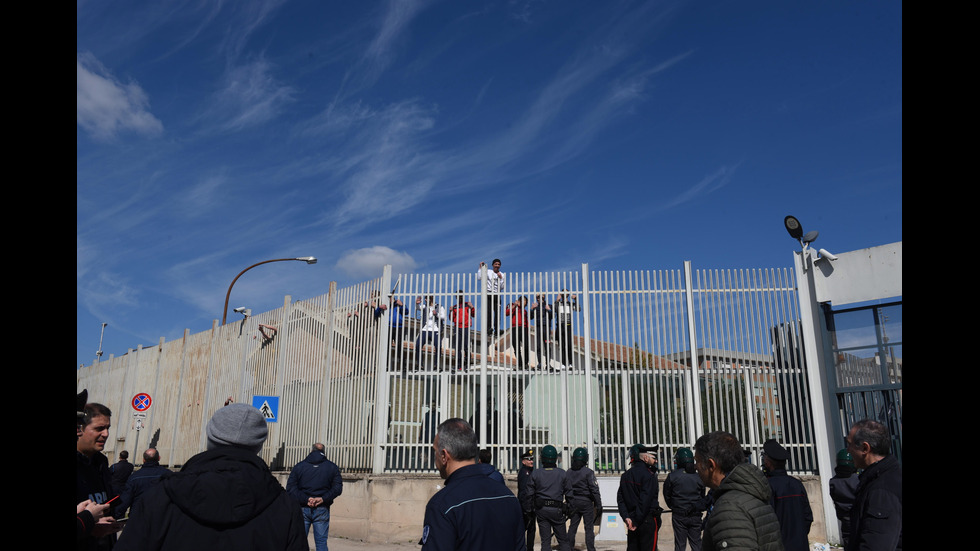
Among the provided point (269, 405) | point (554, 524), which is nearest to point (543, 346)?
point (554, 524)

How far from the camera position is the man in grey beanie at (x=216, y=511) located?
2.30 m

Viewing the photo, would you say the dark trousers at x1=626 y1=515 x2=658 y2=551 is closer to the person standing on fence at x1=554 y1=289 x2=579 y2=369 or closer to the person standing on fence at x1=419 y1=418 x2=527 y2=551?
the person standing on fence at x1=554 y1=289 x2=579 y2=369

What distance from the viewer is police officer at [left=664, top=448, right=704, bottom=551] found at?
8227 mm

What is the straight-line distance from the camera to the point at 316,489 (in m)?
8.80

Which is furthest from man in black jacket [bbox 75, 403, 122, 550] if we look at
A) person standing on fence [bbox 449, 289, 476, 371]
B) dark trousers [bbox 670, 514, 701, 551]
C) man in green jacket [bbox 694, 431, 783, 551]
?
person standing on fence [bbox 449, 289, 476, 371]

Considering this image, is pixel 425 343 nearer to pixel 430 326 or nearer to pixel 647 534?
pixel 430 326

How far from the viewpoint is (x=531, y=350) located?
13.0 meters

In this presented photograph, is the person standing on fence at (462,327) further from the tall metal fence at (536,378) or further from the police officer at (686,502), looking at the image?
the police officer at (686,502)

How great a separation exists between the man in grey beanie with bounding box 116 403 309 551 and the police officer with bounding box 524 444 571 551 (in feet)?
22.9

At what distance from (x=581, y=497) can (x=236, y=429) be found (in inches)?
299

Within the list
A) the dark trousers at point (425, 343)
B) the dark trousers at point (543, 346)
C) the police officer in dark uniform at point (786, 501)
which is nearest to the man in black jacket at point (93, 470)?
the police officer in dark uniform at point (786, 501)
